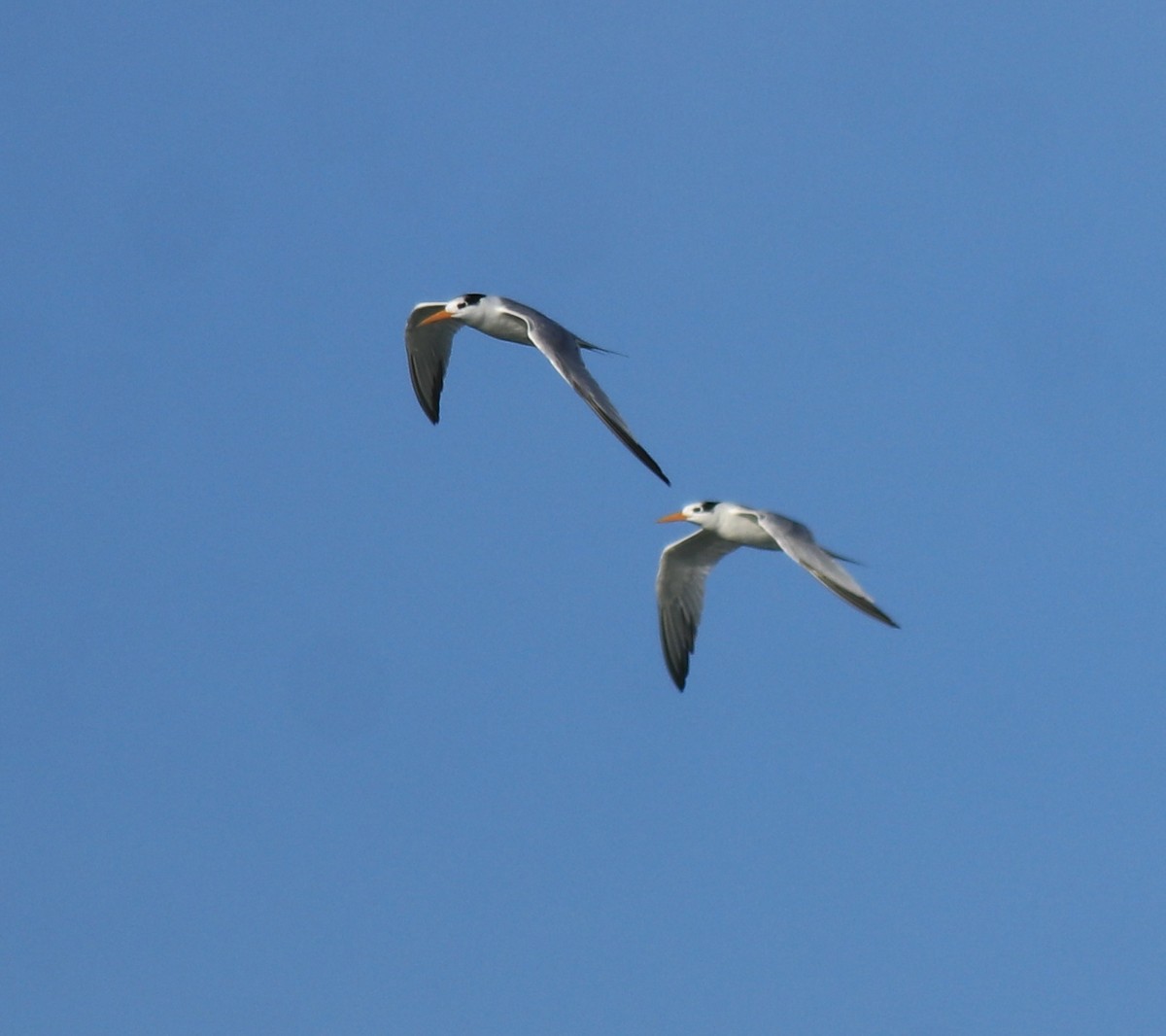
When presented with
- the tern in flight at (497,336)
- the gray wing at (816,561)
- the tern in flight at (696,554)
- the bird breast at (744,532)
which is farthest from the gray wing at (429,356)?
the gray wing at (816,561)

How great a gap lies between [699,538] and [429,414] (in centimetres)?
706

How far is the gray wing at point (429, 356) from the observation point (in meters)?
39.6

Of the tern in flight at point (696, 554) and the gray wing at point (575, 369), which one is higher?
the gray wing at point (575, 369)

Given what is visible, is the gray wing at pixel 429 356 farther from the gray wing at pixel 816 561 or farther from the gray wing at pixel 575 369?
the gray wing at pixel 816 561

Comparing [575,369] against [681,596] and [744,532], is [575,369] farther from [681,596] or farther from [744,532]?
[681,596]

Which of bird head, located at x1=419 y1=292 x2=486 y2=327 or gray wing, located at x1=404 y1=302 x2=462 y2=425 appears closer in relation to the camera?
bird head, located at x1=419 y1=292 x2=486 y2=327

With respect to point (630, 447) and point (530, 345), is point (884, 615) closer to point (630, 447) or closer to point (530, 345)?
point (630, 447)

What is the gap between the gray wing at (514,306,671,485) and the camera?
1121 inches

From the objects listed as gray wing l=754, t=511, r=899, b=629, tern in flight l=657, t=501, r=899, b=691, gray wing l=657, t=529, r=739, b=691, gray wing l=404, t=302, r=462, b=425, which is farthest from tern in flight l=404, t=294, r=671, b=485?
gray wing l=657, t=529, r=739, b=691

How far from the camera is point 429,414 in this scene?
4016cm

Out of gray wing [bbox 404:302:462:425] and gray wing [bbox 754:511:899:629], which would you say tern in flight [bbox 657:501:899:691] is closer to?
gray wing [bbox 754:511:899:629]

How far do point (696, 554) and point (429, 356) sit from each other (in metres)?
7.48

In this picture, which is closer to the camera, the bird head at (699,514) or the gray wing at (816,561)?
the gray wing at (816,561)

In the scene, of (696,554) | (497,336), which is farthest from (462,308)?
(696,554)
